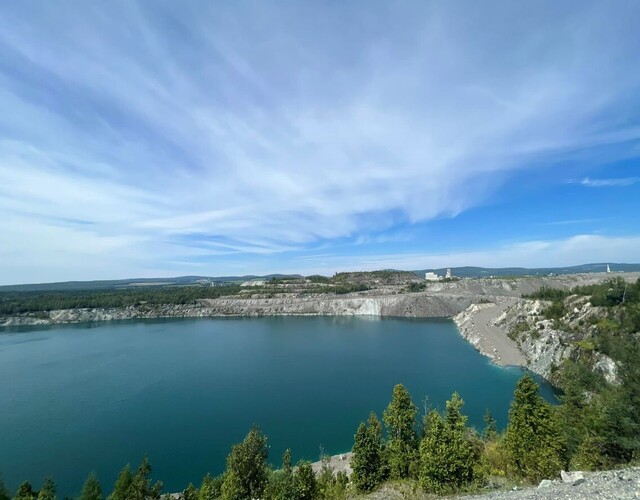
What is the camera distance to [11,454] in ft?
65.5

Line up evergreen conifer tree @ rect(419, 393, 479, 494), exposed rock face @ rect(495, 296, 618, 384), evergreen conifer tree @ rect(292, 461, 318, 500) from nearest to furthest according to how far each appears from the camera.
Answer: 1. evergreen conifer tree @ rect(419, 393, 479, 494)
2. evergreen conifer tree @ rect(292, 461, 318, 500)
3. exposed rock face @ rect(495, 296, 618, 384)

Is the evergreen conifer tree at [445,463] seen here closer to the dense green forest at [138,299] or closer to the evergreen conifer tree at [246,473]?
the evergreen conifer tree at [246,473]

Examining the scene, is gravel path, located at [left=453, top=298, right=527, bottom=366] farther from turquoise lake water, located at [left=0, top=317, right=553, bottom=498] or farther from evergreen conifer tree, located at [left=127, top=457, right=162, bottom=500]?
evergreen conifer tree, located at [left=127, top=457, right=162, bottom=500]

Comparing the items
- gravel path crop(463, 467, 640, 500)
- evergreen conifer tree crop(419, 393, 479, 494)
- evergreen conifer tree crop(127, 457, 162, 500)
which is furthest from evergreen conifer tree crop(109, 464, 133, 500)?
gravel path crop(463, 467, 640, 500)

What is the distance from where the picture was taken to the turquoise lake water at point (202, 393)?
19.3 metres

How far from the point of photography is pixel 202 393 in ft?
95.8

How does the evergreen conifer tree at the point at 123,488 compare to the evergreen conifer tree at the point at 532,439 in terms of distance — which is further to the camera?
the evergreen conifer tree at the point at 123,488

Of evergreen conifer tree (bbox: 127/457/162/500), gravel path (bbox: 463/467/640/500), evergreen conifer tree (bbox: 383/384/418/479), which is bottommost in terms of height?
evergreen conifer tree (bbox: 127/457/162/500)

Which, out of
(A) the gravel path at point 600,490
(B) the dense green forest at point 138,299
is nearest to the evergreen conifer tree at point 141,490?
(A) the gravel path at point 600,490

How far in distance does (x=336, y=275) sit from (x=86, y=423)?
102573 mm

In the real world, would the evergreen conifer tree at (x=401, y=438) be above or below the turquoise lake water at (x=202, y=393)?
above

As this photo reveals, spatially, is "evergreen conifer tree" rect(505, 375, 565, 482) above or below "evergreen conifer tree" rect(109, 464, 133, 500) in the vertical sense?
above

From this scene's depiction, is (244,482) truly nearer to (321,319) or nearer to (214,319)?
(321,319)

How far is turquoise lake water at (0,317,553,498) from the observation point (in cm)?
1933
